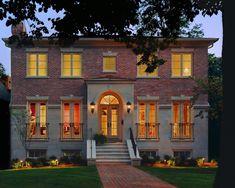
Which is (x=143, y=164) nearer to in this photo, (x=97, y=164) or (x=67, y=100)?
(x=97, y=164)

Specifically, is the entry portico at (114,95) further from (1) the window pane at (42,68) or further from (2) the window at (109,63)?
(1) the window pane at (42,68)

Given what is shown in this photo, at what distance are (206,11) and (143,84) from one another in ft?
59.3

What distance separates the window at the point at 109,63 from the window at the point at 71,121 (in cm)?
303

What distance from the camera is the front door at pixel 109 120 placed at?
33.1 m

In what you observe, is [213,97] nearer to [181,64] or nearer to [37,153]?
[181,64]

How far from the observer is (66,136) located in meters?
33.0

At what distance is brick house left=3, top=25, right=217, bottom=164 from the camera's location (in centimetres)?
3288

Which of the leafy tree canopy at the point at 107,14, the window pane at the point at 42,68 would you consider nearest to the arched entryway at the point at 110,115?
the window pane at the point at 42,68

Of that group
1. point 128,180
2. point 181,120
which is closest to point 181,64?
point 181,120

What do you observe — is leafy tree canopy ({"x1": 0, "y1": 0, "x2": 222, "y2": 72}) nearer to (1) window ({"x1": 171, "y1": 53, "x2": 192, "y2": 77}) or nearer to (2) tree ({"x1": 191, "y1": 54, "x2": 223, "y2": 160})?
(2) tree ({"x1": 191, "y1": 54, "x2": 223, "y2": 160})

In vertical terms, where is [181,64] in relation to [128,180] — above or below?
above

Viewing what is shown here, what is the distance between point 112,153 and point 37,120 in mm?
6151

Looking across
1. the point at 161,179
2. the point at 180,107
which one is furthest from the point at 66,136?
the point at 161,179

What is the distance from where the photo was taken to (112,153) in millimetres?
29750
